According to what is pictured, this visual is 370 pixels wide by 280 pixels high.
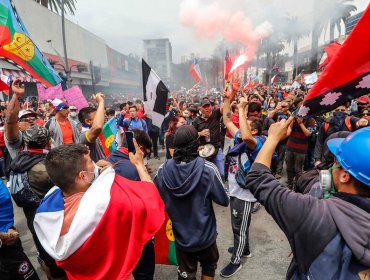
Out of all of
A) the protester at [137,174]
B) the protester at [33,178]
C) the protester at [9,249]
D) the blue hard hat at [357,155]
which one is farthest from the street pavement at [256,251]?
the blue hard hat at [357,155]

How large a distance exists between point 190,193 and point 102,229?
1.02 metres

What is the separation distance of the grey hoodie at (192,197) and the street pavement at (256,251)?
1043 millimetres

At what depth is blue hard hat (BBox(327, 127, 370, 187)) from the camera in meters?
1.21

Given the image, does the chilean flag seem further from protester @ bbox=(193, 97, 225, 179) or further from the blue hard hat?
protester @ bbox=(193, 97, 225, 179)

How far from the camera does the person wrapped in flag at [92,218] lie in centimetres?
154

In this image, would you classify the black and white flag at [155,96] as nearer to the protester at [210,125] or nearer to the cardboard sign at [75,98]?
the protester at [210,125]

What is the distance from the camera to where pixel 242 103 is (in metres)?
2.49

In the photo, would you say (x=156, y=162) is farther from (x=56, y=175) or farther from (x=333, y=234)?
(x=333, y=234)

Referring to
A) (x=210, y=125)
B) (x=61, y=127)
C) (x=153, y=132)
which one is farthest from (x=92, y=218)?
(x=153, y=132)

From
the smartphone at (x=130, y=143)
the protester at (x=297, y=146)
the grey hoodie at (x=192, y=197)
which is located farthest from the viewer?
the protester at (x=297, y=146)

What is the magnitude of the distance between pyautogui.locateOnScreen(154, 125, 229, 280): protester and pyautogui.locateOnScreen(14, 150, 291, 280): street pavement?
3.26 ft

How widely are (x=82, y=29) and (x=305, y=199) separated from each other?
37.4m

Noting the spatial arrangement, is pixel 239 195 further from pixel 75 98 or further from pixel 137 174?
pixel 75 98

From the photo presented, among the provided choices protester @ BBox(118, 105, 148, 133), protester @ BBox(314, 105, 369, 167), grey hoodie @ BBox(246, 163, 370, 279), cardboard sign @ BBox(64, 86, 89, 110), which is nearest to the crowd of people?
grey hoodie @ BBox(246, 163, 370, 279)
